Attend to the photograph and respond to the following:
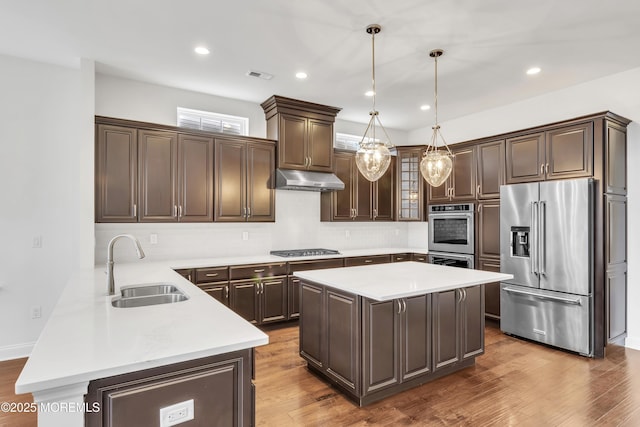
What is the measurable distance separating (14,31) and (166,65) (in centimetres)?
122

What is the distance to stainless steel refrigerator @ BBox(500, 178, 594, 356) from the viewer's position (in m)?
3.54

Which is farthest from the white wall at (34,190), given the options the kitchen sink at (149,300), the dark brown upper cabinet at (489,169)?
the dark brown upper cabinet at (489,169)

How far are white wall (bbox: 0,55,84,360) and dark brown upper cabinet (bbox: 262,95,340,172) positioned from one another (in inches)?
85.0

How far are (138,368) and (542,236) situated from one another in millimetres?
4055

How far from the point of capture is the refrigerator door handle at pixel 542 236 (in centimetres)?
383

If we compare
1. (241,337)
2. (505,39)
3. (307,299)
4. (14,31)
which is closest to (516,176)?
(505,39)

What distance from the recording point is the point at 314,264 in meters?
4.59

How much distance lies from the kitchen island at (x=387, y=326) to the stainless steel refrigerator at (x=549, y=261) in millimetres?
1075

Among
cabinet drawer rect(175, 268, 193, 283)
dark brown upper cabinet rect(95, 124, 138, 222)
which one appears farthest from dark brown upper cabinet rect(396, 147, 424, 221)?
dark brown upper cabinet rect(95, 124, 138, 222)

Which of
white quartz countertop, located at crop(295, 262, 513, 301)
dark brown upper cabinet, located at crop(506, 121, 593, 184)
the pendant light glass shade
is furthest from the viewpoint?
dark brown upper cabinet, located at crop(506, 121, 593, 184)

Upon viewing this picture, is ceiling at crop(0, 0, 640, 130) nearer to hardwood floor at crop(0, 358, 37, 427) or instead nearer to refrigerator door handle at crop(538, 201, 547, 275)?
refrigerator door handle at crop(538, 201, 547, 275)

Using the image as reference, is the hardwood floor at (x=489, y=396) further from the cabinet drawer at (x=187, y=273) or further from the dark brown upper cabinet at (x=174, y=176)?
the dark brown upper cabinet at (x=174, y=176)

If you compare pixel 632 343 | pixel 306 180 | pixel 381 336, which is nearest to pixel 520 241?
pixel 632 343

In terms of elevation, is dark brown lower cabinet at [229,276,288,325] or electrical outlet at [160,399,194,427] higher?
electrical outlet at [160,399,194,427]
